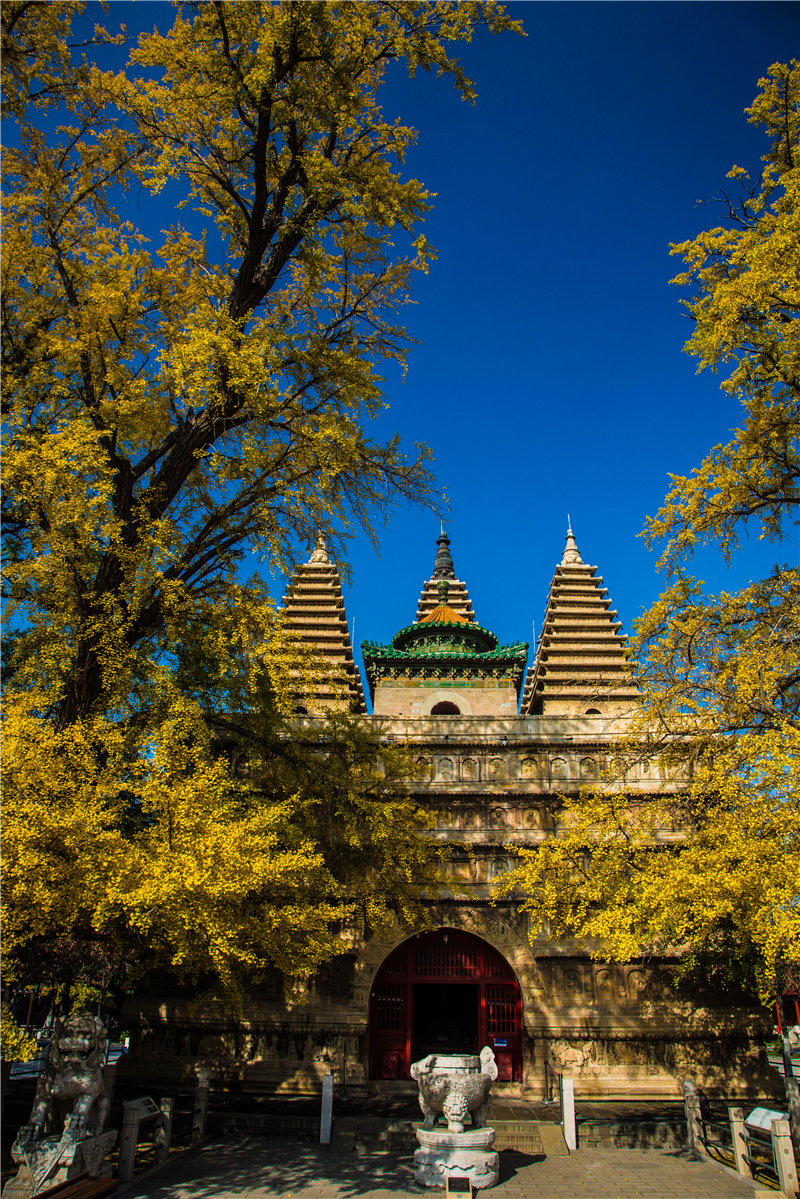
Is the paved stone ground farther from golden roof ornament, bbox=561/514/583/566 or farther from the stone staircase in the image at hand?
golden roof ornament, bbox=561/514/583/566

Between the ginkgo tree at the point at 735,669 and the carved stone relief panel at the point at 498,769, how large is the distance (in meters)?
4.90

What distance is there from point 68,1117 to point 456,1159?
5380 millimetres

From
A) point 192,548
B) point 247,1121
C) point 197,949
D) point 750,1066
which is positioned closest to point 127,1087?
point 247,1121

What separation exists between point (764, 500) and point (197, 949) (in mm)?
10662

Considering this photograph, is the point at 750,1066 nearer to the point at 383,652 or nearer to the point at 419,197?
the point at 383,652

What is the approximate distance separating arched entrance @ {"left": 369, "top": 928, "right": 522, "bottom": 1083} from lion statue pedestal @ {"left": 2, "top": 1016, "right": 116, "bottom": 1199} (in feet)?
24.2

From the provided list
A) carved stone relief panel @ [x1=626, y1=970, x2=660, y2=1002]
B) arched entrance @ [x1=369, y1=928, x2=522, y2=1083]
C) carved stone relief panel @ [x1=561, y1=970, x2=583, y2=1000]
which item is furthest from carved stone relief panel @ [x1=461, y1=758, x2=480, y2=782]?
carved stone relief panel @ [x1=626, y1=970, x2=660, y2=1002]

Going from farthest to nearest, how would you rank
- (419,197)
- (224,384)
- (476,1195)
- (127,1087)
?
(127,1087) → (419,197) → (224,384) → (476,1195)

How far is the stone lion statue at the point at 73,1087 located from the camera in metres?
9.50

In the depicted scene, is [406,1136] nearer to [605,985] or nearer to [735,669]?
[605,985]

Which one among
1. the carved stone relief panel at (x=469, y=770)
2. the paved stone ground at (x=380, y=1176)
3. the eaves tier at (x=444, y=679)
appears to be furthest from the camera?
the eaves tier at (x=444, y=679)

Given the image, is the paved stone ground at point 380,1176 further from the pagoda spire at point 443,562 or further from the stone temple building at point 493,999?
the pagoda spire at point 443,562

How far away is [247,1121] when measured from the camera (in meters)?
12.9

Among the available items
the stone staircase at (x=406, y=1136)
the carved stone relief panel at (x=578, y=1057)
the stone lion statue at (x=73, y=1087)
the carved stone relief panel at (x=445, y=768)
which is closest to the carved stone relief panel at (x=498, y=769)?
the carved stone relief panel at (x=445, y=768)
